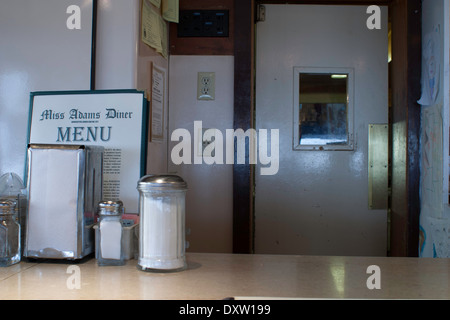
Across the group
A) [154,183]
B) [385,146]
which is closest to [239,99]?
[385,146]

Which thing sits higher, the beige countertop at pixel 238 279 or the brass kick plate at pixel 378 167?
the brass kick plate at pixel 378 167

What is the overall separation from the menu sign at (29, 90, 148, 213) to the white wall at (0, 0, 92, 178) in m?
0.40

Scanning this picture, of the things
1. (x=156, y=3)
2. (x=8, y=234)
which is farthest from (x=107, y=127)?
(x=156, y=3)

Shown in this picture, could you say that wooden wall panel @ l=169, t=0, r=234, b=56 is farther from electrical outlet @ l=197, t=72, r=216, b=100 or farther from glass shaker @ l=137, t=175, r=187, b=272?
glass shaker @ l=137, t=175, r=187, b=272

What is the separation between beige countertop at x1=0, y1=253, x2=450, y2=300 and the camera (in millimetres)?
883

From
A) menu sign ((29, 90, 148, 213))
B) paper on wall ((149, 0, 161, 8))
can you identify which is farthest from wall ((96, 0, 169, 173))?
menu sign ((29, 90, 148, 213))

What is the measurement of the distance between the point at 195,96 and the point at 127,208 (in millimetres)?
1164

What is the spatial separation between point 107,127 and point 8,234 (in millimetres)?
434

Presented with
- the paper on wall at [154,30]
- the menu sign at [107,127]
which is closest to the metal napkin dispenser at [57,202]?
the menu sign at [107,127]

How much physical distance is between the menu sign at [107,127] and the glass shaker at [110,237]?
0.55 feet

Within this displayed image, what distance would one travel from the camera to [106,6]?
173 centimetres

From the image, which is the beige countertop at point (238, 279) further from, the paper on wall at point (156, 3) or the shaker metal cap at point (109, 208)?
the paper on wall at point (156, 3)

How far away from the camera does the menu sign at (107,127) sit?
4.29ft

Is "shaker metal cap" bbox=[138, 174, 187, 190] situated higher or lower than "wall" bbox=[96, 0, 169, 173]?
lower
